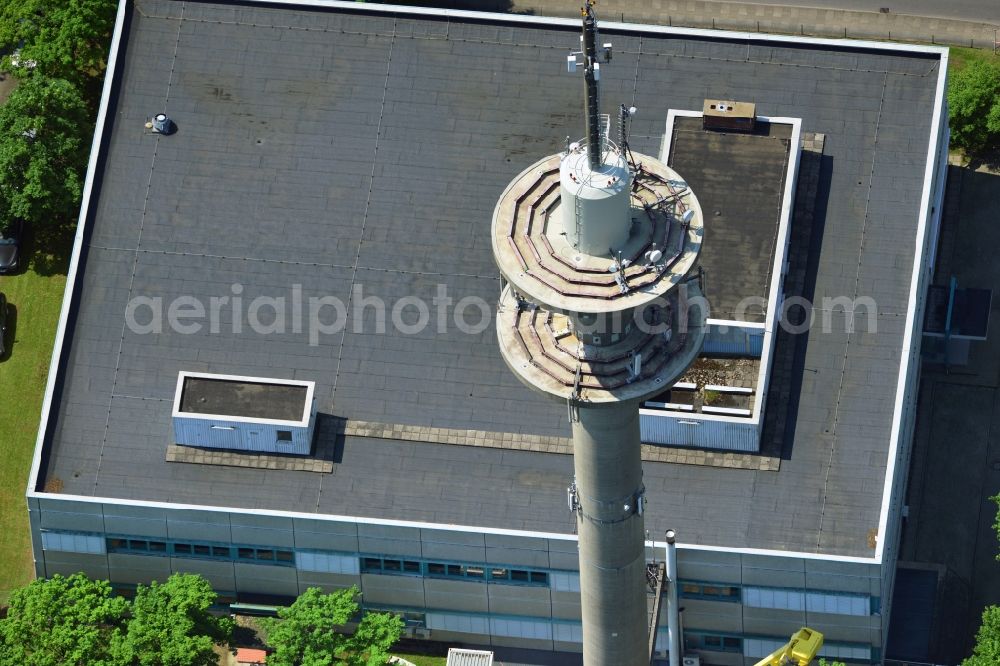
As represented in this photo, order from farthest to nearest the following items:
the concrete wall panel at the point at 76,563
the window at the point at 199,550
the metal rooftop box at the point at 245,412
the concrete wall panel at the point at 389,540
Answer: the concrete wall panel at the point at 76,563, the window at the point at 199,550, the metal rooftop box at the point at 245,412, the concrete wall panel at the point at 389,540

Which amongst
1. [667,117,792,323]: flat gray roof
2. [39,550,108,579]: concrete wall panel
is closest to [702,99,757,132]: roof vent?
[667,117,792,323]: flat gray roof

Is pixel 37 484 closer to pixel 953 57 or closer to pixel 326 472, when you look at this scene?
pixel 326 472

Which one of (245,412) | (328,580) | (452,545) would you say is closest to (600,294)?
(452,545)

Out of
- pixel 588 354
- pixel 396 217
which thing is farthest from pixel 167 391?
pixel 588 354

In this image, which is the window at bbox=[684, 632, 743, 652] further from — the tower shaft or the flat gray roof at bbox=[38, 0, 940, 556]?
the tower shaft

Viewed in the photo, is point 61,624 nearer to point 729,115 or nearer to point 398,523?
point 398,523

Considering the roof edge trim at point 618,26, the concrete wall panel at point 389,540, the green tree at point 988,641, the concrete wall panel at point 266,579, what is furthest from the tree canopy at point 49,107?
the green tree at point 988,641

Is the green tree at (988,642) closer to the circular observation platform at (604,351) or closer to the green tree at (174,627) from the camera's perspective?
the circular observation platform at (604,351)
